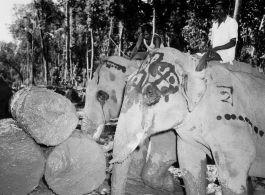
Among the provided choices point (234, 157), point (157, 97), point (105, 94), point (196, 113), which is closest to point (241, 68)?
point (196, 113)

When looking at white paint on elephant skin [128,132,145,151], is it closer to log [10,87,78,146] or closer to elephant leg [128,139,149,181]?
log [10,87,78,146]

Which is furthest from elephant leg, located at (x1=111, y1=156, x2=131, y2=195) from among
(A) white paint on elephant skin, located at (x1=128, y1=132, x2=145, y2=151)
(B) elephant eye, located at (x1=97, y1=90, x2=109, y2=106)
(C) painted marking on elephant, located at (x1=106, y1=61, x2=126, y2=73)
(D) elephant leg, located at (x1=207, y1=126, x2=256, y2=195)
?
(C) painted marking on elephant, located at (x1=106, y1=61, x2=126, y2=73)

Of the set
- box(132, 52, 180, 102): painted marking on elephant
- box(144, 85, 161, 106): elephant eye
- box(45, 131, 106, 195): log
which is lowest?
box(45, 131, 106, 195): log

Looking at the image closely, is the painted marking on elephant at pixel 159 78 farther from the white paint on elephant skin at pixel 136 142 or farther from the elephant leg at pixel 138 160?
the elephant leg at pixel 138 160

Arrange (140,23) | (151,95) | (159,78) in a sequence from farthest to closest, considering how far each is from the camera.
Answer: (140,23)
(159,78)
(151,95)

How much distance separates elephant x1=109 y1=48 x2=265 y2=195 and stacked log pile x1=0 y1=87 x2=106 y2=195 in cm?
93

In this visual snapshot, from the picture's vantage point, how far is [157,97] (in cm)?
252

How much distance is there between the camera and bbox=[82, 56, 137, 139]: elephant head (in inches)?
174

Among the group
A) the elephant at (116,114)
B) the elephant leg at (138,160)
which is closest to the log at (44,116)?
the elephant at (116,114)

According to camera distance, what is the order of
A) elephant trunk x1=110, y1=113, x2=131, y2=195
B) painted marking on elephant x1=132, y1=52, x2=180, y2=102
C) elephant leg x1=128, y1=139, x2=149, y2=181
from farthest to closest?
elephant leg x1=128, y1=139, x2=149, y2=181, painted marking on elephant x1=132, y1=52, x2=180, y2=102, elephant trunk x1=110, y1=113, x2=131, y2=195

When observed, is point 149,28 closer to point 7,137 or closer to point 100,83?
point 100,83

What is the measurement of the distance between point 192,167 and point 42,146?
2.02m

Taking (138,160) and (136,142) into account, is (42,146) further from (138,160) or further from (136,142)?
(138,160)

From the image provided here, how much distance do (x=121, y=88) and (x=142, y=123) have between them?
213cm
